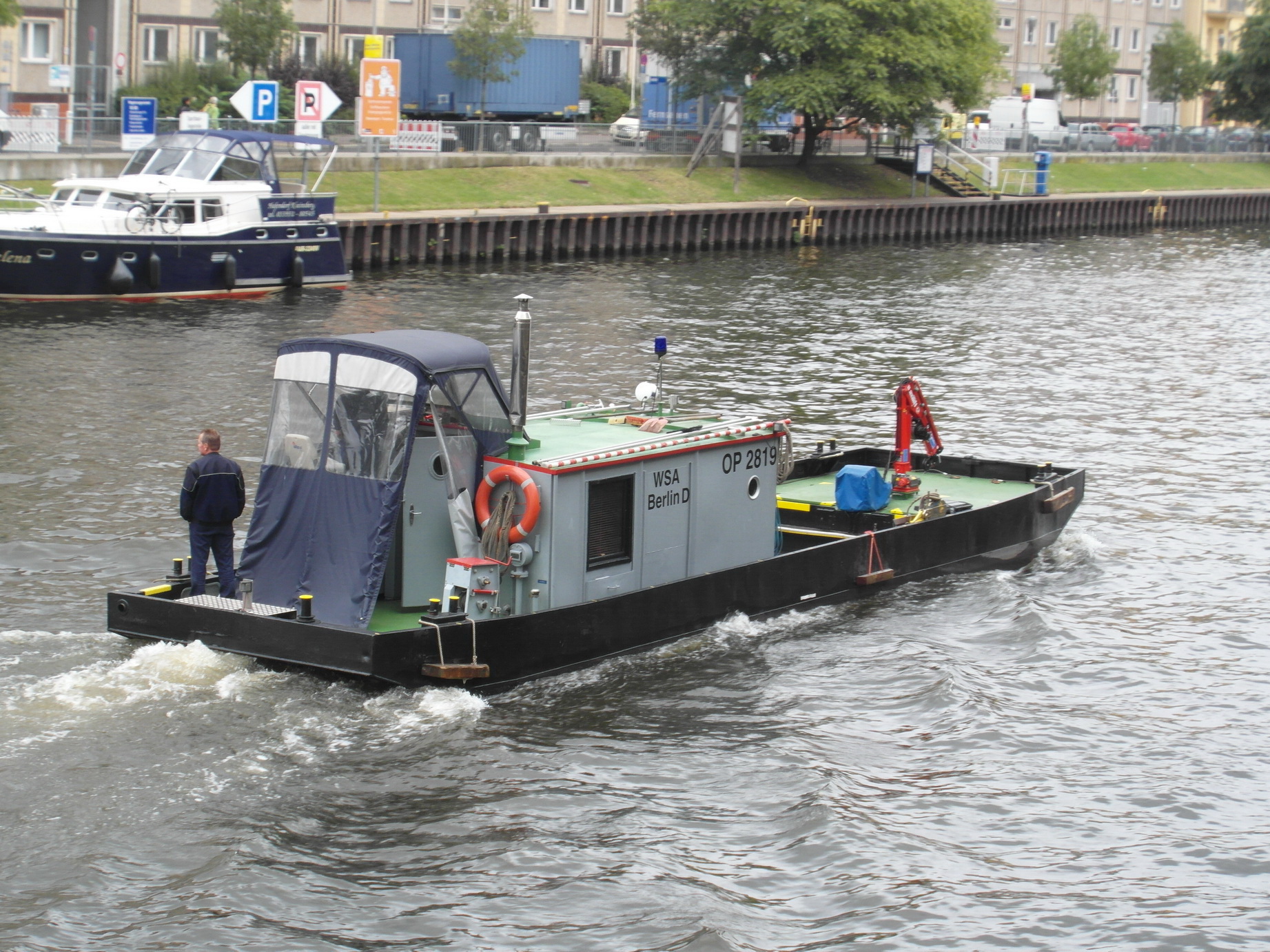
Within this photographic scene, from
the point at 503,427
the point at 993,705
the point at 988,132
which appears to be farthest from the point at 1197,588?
the point at 988,132

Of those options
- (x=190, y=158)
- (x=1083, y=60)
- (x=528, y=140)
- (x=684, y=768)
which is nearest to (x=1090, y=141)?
(x=1083, y=60)

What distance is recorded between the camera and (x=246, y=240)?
38.0m

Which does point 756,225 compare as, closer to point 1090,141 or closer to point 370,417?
point 1090,141

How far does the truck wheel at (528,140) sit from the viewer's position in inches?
2225

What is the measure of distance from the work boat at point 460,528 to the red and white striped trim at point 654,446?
22 millimetres

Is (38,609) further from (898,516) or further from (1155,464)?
(1155,464)

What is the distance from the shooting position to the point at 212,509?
1427 centimetres

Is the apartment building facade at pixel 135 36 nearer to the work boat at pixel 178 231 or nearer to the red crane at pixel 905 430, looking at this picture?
the work boat at pixel 178 231

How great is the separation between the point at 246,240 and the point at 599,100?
39.9 meters

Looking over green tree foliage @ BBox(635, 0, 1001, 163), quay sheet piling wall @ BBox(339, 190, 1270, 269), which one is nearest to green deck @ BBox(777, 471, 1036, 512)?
quay sheet piling wall @ BBox(339, 190, 1270, 269)

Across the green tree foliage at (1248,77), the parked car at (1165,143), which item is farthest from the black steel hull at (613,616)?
the green tree foliage at (1248,77)

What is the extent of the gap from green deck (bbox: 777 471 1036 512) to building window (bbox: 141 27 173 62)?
1986 inches

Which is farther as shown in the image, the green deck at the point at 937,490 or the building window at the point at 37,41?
the building window at the point at 37,41

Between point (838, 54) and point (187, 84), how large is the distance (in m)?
23.7
